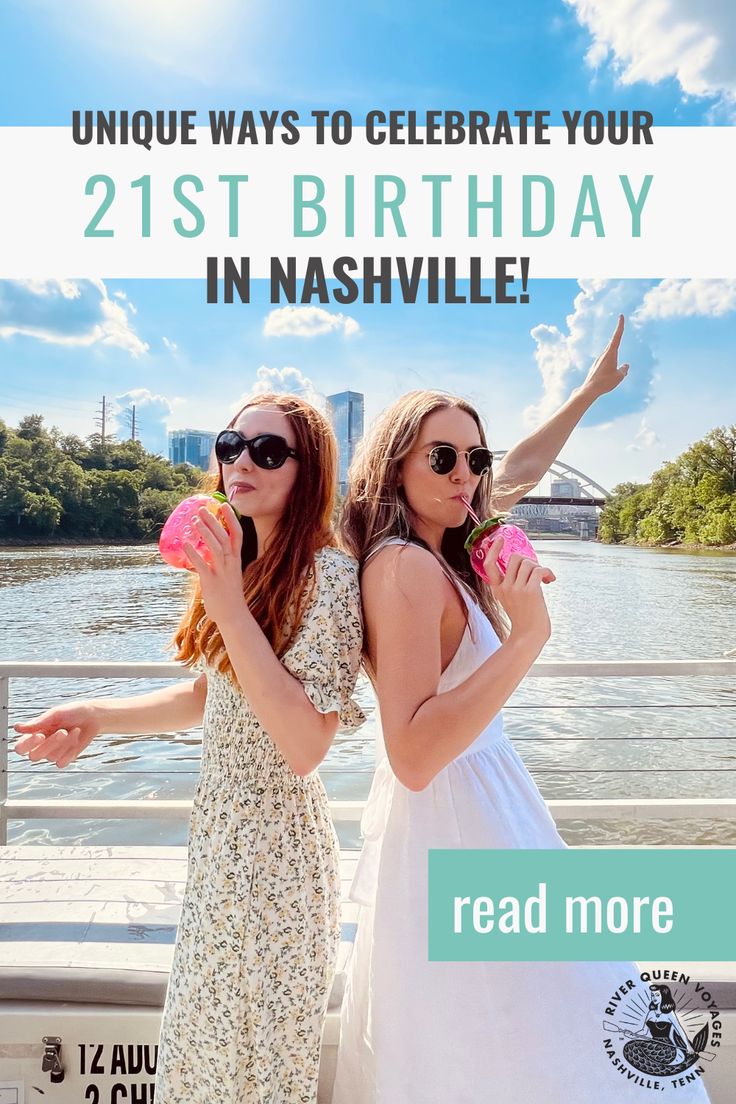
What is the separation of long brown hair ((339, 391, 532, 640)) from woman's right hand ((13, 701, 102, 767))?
20.0 inches

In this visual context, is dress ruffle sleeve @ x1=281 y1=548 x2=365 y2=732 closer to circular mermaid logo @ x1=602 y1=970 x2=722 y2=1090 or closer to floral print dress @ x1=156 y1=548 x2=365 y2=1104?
floral print dress @ x1=156 y1=548 x2=365 y2=1104

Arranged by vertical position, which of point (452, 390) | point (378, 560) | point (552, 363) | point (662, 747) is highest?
point (552, 363)

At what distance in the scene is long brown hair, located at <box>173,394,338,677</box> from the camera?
111 cm

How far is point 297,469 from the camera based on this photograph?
115 centimetres

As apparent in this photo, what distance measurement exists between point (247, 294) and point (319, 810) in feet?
7.48

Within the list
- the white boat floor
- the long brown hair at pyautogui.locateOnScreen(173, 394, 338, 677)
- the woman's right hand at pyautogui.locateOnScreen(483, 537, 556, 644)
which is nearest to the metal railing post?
the white boat floor

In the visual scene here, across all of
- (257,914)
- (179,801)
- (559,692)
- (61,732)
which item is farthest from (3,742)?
(559,692)

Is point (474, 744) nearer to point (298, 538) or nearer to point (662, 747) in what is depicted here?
point (298, 538)

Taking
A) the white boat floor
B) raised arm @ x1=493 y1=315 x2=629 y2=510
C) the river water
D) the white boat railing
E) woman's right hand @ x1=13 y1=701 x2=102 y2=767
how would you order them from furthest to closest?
the river water → the white boat railing → raised arm @ x1=493 y1=315 x2=629 y2=510 → the white boat floor → woman's right hand @ x1=13 y1=701 x2=102 y2=767

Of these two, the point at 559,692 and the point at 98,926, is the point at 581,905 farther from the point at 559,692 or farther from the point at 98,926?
the point at 559,692

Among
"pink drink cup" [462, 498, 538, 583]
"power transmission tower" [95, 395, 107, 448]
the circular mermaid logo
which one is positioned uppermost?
"power transmission tower" [95, 395, 107, 448]

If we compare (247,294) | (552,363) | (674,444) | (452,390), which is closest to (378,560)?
(452,390)

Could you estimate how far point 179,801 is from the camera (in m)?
1.99

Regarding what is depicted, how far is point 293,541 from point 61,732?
1.67 ft
